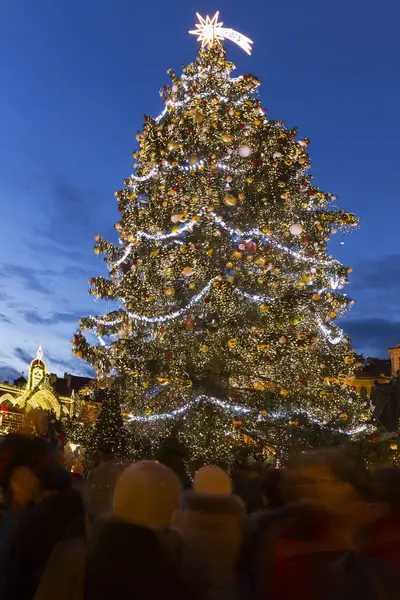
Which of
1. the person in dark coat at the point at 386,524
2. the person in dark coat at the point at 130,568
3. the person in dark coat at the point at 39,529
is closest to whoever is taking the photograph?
the person in dark coat at the point at 130,568

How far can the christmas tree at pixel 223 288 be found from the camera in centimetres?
1498

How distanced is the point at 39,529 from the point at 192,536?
0.95m

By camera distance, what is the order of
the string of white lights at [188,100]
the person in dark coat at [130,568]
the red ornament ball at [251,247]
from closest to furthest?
the person in dark coat at [130,568] < the red ornament ball at [251,247] < the string of white lights at [188,100]

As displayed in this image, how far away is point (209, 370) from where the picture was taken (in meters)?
15.1

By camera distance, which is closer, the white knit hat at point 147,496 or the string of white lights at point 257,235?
the white knit hat at point 147,496

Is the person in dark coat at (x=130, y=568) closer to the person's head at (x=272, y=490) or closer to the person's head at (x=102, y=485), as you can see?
the person's head at (x=102, y=485)

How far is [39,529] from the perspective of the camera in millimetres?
3602

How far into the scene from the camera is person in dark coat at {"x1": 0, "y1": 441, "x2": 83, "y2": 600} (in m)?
3.47

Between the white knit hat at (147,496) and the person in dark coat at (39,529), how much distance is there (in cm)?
93

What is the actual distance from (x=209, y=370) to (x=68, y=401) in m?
17.6

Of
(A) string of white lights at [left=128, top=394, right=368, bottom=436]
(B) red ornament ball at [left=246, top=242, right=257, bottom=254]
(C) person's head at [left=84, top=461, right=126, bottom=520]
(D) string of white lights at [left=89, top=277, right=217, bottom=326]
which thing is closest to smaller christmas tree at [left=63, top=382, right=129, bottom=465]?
(A) string of white lights at [left=128, top=394, right=368, bottom=436]

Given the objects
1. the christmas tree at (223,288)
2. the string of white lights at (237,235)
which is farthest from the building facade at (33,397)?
the string of white lights at (237,235)

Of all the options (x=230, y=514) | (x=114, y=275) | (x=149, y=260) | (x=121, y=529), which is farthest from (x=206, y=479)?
(x=114, y=275)

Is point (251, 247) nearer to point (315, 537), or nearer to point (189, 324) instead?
point (189, 324)
